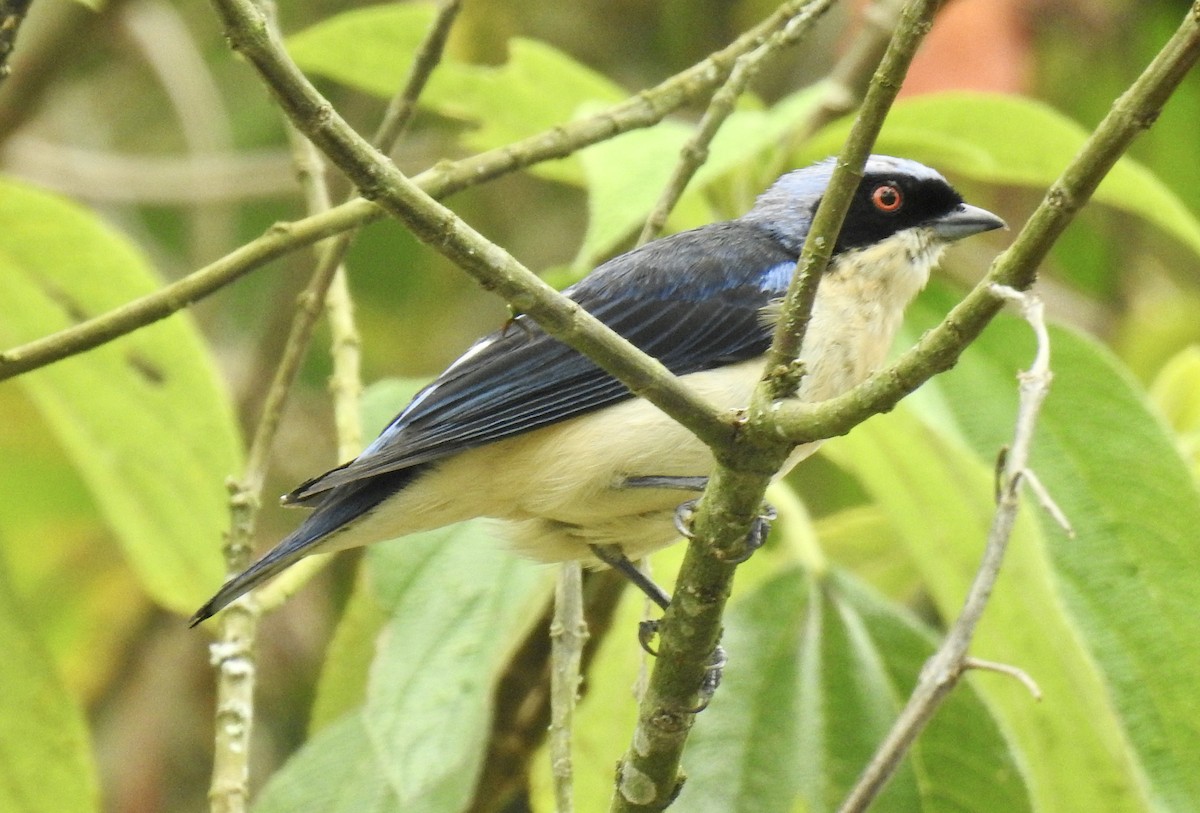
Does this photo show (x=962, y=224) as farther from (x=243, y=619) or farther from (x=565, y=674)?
(x=243, y=619)

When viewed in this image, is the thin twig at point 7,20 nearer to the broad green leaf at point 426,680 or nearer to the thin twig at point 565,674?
the broad green leaf at point 426,680

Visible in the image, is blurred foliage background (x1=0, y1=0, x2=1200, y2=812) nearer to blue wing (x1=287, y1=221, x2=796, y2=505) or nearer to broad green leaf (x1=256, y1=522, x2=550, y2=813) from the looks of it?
blue wing (x1=287, y1=221, x2=796, y2=505)

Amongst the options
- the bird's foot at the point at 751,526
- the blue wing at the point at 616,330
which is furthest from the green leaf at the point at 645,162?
the bird's foot at the point at 751,526

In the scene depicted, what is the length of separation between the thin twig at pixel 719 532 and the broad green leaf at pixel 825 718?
0.77 meters

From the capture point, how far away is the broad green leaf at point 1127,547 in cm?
319

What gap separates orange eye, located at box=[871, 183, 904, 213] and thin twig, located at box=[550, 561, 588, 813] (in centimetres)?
117

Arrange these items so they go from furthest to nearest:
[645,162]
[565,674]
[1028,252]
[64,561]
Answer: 1. [64,561]
2. [645,162]
3. [565,674]
4. [1028,252]

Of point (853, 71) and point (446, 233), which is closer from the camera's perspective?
point (446, 233)

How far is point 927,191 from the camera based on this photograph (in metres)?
3.69

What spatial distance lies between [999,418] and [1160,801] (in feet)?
3.07

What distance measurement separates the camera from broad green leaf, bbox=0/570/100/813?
324 cm

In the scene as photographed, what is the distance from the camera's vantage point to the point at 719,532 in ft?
7.48

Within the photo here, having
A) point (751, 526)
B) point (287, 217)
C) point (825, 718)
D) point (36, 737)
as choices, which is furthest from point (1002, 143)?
point (287, 217)

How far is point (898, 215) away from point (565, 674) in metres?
1.45
